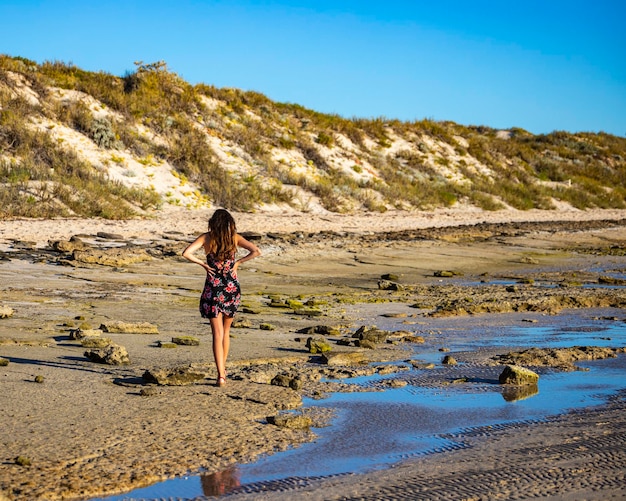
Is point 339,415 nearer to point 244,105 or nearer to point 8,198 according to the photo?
point 8,198

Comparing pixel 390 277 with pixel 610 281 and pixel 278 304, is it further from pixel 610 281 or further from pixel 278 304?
pixel 278 304

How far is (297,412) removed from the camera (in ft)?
19.8

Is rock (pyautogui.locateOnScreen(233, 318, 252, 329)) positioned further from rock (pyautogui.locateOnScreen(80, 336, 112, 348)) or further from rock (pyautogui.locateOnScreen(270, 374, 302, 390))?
rock (pyautogui.locateOnScreen(270, 374, 302, 390))

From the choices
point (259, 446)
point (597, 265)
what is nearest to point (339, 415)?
point (259, 446)

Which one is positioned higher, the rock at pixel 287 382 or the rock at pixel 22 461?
the rock at pixel 287 382

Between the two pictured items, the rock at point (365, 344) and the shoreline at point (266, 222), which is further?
the shoreline at point (266, 222)

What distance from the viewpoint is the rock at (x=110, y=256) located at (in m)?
14.0

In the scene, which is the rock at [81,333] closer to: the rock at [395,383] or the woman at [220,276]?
the woman at [220,276]

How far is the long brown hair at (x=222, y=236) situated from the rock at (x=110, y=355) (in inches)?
48.5

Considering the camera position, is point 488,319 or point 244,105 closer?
point 488,319

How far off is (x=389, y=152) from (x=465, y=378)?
97.9ft

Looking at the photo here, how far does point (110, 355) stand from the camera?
23.5ft

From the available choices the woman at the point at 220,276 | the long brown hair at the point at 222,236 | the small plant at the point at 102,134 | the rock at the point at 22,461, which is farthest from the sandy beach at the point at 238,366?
the small plant at the point at 102,134

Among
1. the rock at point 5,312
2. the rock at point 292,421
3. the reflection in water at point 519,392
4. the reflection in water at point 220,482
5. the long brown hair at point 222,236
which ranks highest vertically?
the long brown hair at point 222,236
